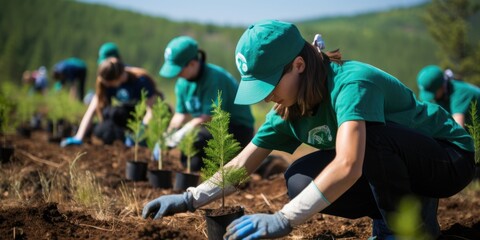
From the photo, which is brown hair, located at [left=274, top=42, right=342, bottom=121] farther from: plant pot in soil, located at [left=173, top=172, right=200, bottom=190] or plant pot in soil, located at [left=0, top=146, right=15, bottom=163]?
plant pot in soil, located at [left=0, top=146, right=15, bottom=163]

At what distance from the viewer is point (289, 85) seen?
2094 millimetres

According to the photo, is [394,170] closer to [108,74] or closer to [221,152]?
[221,152]

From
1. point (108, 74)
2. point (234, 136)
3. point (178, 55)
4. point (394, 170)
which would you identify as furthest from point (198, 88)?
point (394, 170)

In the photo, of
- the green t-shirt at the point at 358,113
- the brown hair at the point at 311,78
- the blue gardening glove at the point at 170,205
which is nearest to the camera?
the green t-shirt at the point at 358,113

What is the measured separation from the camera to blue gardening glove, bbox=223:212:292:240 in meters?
1.88

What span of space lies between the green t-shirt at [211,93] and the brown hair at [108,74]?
0.69m

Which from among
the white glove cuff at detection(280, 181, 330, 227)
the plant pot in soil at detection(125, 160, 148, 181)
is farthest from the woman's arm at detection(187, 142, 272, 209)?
the plant pot in soil at detection(125, 160, 148, 181)

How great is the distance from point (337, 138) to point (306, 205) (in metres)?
0.29

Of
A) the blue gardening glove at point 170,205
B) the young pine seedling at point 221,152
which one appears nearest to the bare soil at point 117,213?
the blue gardening glove at point 170,205

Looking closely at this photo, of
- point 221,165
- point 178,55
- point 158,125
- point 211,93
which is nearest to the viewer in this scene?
point 221,165

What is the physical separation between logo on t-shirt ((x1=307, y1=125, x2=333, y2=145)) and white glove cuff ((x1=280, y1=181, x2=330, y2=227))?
1.48 feet

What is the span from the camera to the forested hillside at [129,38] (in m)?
35.3

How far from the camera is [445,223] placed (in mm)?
2914

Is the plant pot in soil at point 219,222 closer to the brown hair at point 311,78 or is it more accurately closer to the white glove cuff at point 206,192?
the white glove cuff at point 206,192
